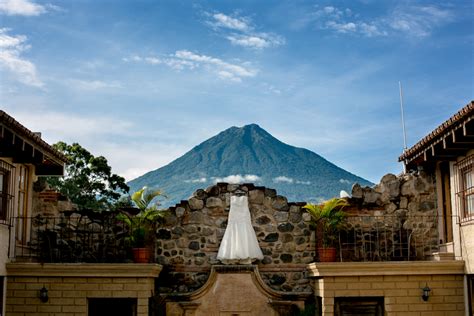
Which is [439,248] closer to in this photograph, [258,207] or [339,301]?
[339,301]

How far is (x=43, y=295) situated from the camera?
1474 cm

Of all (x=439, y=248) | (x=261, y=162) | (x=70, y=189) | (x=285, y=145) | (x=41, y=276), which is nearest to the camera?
(x=41, y=276)

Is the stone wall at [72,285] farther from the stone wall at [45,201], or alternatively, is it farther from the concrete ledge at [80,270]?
the stone wall at [45,201]

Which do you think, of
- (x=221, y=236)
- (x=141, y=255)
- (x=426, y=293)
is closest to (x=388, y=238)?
(x=426, y=293)

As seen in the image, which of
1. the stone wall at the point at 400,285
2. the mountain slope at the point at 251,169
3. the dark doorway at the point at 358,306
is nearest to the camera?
the stone wall at the point at 400,285

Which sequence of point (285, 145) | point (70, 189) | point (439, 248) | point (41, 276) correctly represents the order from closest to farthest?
point (41, 276)
point (439, 248)
point (70, 189)
point (285, 145)

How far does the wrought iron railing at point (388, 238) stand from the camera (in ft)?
55.0

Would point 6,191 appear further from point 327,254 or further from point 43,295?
point 327,254

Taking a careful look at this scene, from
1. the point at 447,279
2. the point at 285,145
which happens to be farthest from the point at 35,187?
the point at 285,145

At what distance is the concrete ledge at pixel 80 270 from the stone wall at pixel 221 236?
1970 mm

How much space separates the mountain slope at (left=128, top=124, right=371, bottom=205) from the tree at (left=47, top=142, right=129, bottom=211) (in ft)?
133

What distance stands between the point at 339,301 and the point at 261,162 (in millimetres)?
70385

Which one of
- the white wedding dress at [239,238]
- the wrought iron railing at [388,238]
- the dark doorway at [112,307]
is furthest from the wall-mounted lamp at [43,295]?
the wrought iron railing at [388,238]

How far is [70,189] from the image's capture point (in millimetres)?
31094
